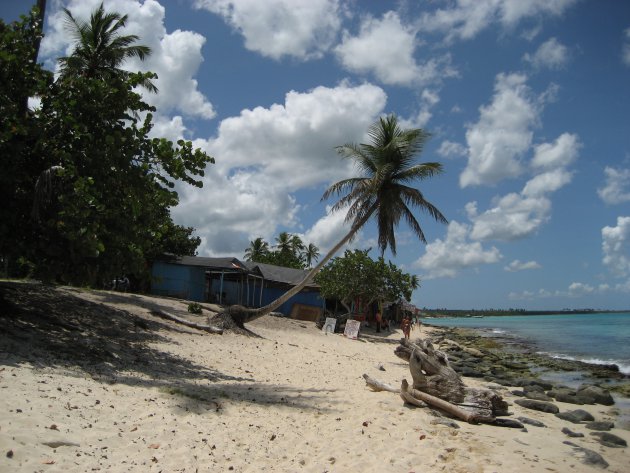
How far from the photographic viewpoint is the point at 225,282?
107 feet

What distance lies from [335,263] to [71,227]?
21.3 meters

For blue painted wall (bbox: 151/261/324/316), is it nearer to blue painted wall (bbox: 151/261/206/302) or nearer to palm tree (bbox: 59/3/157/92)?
blue painted wall (bbox: 151/261/206/302)

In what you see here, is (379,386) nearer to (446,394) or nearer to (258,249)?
(446,394)

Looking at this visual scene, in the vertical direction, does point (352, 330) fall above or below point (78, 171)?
below

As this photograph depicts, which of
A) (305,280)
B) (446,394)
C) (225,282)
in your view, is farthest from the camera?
(225,282)

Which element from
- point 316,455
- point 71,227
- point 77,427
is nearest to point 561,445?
point 316,455

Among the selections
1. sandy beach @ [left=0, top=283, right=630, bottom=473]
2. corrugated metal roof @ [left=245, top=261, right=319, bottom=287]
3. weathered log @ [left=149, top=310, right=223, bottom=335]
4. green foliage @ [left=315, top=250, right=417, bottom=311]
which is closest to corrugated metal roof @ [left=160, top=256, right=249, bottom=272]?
corrugated metal roof @ [left=245, top=261, right=319, bottom=287]

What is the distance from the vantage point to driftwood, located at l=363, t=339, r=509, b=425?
26.3 feet

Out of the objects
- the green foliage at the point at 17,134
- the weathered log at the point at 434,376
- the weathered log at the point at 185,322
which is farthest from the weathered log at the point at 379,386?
the green foliage at the point at 17,134

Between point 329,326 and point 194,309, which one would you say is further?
point 329,326

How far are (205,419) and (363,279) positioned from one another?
21.8 m

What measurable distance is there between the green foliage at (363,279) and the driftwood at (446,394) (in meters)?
18.4

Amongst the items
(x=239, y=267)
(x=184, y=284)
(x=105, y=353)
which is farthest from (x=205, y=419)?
(x=184, y=284)

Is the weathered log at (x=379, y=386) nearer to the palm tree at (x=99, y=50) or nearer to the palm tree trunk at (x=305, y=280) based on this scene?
the palm tree trunk at (x=305, y=280)
